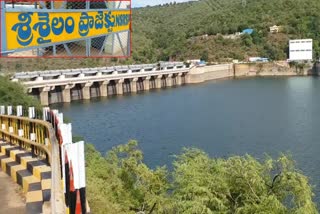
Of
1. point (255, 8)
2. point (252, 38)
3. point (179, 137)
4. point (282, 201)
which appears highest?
point (255, 8)

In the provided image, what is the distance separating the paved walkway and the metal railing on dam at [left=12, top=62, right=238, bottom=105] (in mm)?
28894

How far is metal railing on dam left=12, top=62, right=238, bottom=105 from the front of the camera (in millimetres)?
37000

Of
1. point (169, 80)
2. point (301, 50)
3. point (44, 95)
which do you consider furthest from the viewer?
point (301, 50)

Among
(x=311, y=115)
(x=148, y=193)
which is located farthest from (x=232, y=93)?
(x=148, y=193)

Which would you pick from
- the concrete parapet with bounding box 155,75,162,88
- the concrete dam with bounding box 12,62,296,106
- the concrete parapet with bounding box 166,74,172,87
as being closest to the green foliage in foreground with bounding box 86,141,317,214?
the concrete dam with bounding box 12,62,296,106

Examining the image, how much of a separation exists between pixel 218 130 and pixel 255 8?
223 feet

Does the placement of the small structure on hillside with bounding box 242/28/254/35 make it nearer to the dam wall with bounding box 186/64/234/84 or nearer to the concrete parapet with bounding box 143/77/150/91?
the dam wall with bounding box 186/64/234/84

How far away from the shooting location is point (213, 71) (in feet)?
189

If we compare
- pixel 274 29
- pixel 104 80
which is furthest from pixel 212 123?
pixel 274 29

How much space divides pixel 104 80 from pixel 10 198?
37990 mm

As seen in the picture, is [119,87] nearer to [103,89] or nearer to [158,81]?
[103,89]

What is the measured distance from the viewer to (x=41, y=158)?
5.34 meters

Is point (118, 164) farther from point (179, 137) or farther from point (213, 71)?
point (213, 71)

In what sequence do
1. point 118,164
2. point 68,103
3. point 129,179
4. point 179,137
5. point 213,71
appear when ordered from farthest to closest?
1. point 213,71
2. point 68,103
3. point 179,137
4. point 118,164
5. point 129,179
